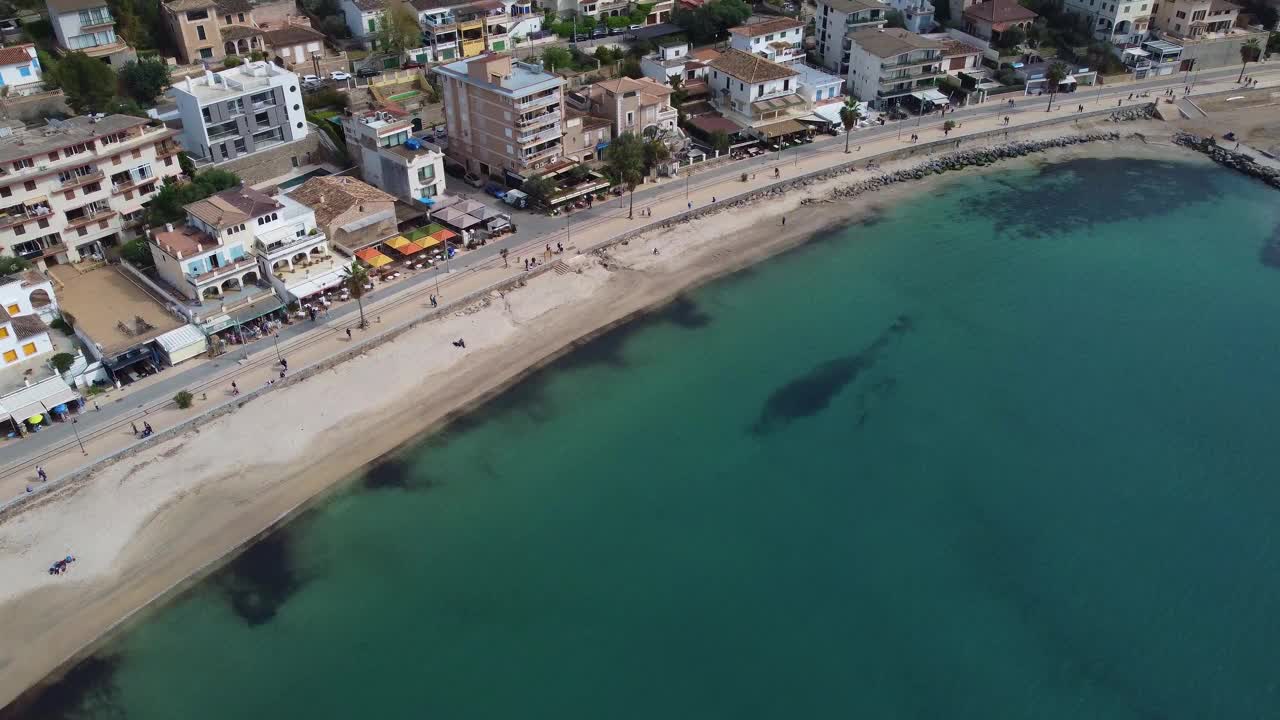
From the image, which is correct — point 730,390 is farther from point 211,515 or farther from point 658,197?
point 211,515

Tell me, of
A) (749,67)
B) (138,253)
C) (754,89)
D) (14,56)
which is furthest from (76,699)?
(749,67)

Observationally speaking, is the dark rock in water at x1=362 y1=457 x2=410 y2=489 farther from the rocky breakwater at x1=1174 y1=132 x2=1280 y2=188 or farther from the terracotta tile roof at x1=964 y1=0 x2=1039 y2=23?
the terracotta tile roof at x1=964 y1=0 x2=1039 y2=23

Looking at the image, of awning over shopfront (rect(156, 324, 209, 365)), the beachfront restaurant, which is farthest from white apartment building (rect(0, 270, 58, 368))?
awning over shopfront (rect(156, 324, 209, 365))

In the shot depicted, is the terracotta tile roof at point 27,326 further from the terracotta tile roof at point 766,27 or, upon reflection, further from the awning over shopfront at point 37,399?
the terracotta tile roof at point 766,27

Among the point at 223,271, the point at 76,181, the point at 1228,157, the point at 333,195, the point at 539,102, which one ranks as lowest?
the point at 1228,157

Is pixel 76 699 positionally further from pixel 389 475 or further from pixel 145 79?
pixel 145 79

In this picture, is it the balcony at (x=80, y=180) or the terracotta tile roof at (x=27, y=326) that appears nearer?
the terracotta tile roof at (x=27, y=326)

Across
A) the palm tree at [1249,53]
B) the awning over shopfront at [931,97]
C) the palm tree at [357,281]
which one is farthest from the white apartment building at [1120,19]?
the palm tree at [357,281]
